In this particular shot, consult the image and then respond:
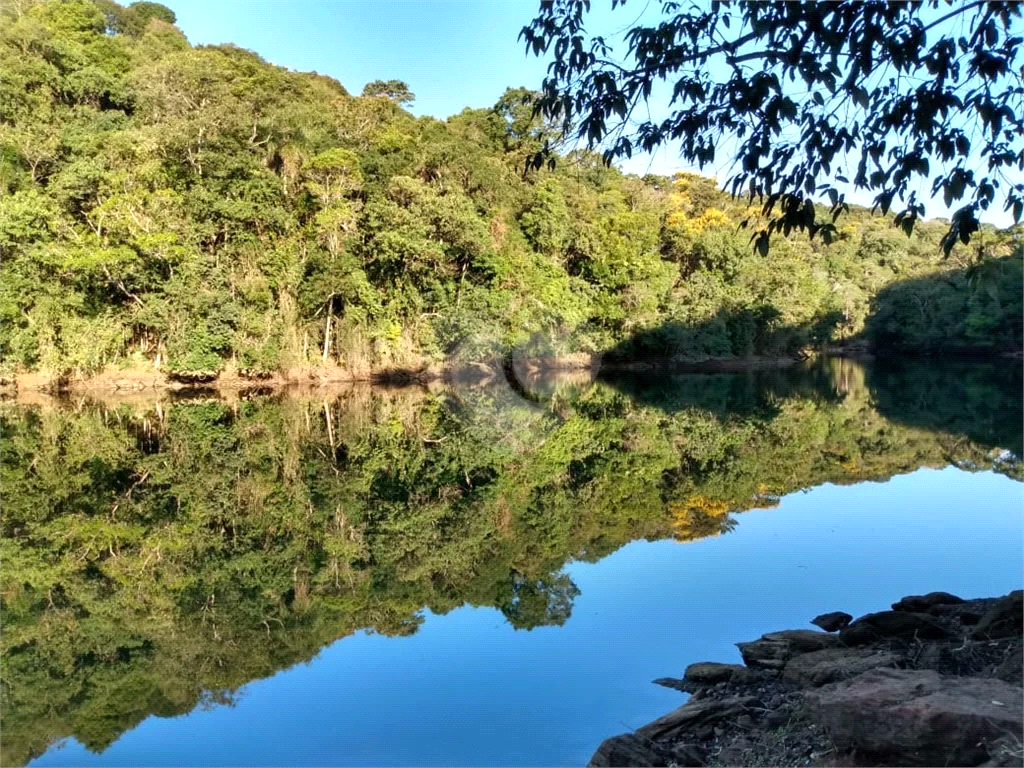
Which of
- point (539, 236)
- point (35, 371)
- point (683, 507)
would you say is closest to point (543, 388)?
point (539, 236)

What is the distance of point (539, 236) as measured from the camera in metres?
33.2

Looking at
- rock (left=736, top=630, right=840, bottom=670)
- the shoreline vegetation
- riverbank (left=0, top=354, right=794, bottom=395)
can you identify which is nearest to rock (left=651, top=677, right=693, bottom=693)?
rock (left=736, top=630, right=840, bottom=670)

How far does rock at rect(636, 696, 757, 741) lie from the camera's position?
144 inches

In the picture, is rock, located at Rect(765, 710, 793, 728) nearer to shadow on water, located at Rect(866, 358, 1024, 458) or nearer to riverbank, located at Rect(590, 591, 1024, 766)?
riverbank, located at Rect(590, 591, 1024, 766)

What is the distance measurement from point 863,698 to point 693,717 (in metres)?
0.97

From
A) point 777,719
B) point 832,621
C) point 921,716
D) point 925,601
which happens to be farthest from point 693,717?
point 925,601

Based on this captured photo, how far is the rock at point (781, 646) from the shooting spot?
457 cm

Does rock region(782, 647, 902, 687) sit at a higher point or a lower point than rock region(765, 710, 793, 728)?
higher

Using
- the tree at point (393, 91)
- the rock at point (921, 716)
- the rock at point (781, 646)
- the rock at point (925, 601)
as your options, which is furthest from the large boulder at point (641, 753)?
the tree at point (393, 91)

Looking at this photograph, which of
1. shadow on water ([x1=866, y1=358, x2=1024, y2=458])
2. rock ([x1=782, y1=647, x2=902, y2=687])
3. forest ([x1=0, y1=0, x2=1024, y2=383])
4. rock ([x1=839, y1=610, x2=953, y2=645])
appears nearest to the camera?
rock ([x1=782, y1=647, x2=902, y2=687])

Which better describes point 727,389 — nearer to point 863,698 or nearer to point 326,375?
point 326,375

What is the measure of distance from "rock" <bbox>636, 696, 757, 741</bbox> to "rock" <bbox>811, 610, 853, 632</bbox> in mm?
1725

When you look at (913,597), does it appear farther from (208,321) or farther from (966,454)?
(208,321)

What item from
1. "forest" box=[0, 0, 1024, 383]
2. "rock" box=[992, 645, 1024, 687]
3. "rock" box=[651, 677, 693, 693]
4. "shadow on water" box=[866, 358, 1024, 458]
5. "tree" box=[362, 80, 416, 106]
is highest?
"tree" box=[362, 80, 416, 106]
